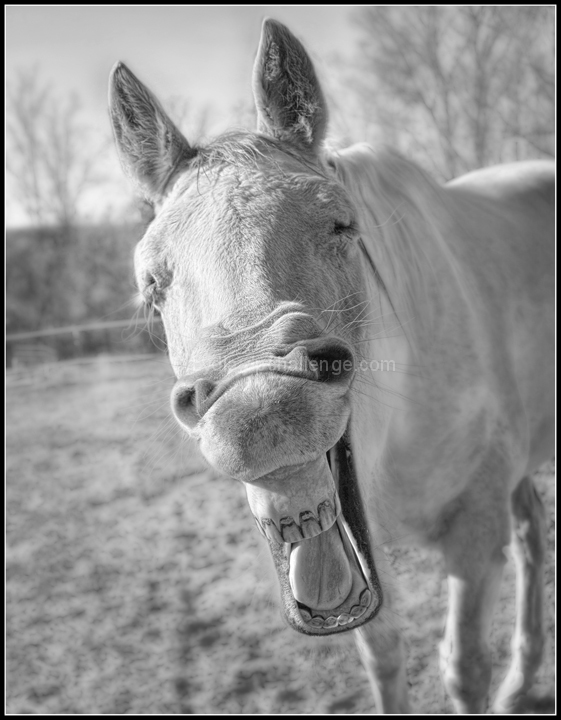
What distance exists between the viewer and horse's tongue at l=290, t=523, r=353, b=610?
1.58 meters

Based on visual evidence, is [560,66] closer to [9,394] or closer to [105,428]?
[105,428]

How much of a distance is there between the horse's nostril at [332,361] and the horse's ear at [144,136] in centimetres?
108

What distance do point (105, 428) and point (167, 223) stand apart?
348 inches

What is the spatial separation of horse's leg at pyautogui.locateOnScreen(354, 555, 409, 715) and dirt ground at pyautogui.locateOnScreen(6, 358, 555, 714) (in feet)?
0.41

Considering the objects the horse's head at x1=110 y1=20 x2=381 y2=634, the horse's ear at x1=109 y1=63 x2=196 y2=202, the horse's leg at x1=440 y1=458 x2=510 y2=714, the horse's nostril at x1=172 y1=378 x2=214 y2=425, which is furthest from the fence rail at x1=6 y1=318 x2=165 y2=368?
the horse's nostril at x1=172 y1=378 x2=214 y2=425

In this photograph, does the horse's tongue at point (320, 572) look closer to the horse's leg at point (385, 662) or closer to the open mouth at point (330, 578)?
the open mouth at point (330, 578)

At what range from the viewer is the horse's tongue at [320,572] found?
1582mm

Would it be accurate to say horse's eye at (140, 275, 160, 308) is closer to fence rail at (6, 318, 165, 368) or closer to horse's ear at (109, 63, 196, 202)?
horse's ear at (109, 63, 196, 202)

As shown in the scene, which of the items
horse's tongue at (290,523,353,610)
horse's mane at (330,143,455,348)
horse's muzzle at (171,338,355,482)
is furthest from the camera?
horse's mane at (330,143,455,348)

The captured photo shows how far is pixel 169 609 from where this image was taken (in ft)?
14.4

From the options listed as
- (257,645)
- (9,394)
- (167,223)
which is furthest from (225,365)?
(9,394)

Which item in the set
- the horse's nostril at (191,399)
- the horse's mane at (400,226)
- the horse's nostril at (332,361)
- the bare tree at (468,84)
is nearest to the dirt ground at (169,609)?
the horse's nostril at (191,399)

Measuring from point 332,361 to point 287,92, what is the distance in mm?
→ 1185

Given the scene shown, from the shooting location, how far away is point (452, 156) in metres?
11.0
